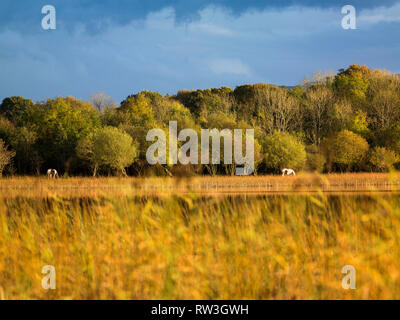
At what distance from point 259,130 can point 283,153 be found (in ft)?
16.9

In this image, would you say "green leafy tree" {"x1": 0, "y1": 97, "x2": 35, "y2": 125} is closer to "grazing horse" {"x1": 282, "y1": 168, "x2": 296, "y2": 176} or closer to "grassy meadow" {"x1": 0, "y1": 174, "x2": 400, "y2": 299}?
"grazing horse" {"x1": 282, "y1": 168, "x2": 296, "y2": 176}

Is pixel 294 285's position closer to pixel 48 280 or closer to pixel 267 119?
pixel 48 280

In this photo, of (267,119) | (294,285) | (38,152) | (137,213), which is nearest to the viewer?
(294,285)

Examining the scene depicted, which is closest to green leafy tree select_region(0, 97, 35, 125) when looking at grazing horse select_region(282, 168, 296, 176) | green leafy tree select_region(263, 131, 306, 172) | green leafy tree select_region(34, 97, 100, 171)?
green leafy tree select_region(34, 97, 100, 171)

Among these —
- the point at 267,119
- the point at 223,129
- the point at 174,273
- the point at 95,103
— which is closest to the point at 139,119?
the point at 223,129

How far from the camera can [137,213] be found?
8000 millimetres

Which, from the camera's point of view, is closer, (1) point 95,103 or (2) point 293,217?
(2) point 293,217

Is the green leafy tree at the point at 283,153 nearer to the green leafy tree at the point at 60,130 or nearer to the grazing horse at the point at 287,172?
the grazing horse at the point at 287,172

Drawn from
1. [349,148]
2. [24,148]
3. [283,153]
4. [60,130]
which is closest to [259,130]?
[283,153]

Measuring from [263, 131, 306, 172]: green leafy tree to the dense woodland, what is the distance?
83mm

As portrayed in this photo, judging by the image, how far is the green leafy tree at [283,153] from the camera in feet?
119

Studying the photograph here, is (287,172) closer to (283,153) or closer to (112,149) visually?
(283,153)
